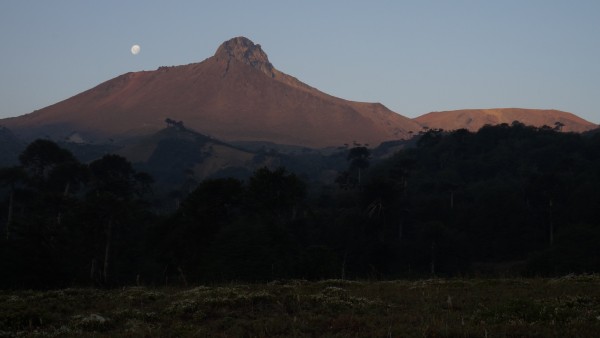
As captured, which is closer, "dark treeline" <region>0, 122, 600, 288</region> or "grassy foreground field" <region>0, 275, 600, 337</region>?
"grassy foreground field" <region>0, 275, 600, 337</region>

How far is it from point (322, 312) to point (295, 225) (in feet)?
217

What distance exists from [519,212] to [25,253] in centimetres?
8663

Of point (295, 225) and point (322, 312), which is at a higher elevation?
point (322, 312)

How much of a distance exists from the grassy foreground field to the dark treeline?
6.61 metres

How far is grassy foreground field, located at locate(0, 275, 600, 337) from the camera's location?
1248cm

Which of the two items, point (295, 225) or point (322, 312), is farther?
point (295, 225)

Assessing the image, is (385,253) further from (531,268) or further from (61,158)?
(61,158)

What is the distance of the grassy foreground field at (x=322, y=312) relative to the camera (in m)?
12.5

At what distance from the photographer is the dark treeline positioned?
48.3 metres

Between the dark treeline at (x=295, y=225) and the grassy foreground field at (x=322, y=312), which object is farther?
the dark treeline at (x=295, y=225)

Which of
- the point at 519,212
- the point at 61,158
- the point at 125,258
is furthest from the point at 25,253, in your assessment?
the point at 519,212

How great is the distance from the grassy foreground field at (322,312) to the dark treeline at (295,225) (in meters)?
6.61

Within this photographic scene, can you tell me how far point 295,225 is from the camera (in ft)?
266

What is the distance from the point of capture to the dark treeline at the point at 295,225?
4831cm
